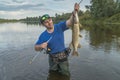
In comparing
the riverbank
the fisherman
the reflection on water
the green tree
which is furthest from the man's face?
the green tree

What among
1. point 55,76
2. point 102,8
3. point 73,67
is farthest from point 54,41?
point 102,8

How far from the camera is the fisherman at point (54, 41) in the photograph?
8195 mm

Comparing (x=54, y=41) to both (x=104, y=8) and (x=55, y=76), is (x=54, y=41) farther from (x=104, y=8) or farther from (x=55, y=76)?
(x=104, y=8)

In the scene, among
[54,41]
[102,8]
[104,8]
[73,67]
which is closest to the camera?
[54,41]

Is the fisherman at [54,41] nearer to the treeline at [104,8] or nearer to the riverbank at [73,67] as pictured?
the riverbank at [73,67]

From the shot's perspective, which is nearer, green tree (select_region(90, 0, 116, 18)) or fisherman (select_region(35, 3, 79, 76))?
fisherman (select_region(35, 3, 79, 76))

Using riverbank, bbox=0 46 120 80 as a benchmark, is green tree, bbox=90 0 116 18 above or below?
above

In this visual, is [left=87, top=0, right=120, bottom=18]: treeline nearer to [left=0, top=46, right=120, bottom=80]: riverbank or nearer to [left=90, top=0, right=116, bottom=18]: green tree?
[left=90, top=0, right=116, bottom=18]: green tree

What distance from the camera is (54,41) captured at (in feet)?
27.9

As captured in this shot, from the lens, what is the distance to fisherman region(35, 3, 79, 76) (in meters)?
8.20

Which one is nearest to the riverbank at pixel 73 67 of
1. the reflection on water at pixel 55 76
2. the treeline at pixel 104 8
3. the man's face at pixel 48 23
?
the reflection on water at pixel 55 76

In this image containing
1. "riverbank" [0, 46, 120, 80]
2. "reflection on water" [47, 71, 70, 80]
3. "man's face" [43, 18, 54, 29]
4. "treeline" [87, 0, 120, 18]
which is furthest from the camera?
"treeline" [87, 0, 120, 18]

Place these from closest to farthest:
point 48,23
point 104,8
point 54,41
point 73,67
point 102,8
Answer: point 48,23 → point 54,41 → point 73,67 → point 104,8 → point 102,8

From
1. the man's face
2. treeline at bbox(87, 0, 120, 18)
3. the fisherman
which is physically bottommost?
the fisherman
